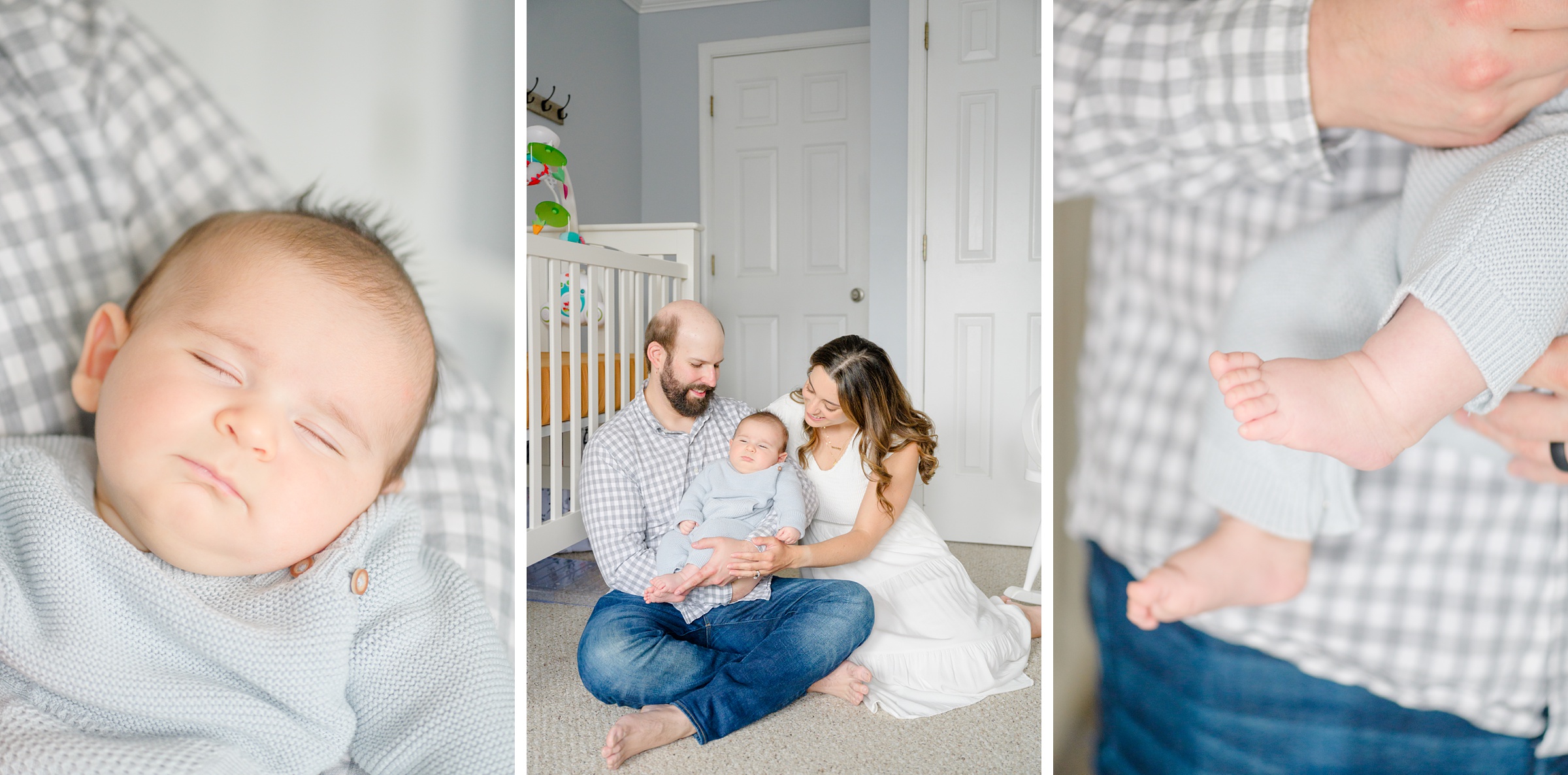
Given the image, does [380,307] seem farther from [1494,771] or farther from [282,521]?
[1494,771]

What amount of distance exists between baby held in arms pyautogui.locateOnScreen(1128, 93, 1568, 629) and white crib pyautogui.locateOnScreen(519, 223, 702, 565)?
1.10 meters

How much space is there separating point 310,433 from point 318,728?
0.29 m

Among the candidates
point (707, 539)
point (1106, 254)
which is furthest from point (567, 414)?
point (1106, 254)

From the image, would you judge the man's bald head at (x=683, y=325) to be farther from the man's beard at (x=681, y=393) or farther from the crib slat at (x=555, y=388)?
the crib slat at (x=555, y=388)

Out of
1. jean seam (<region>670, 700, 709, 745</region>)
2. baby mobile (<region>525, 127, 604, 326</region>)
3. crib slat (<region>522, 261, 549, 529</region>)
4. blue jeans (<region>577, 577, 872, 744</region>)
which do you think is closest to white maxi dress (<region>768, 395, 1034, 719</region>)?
blue jeans (<region>577, 577, 872, 744</region>)

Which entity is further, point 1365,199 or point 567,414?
point 567,414

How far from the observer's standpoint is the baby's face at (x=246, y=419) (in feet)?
2.57

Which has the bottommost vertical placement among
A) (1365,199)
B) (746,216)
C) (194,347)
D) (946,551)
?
(946,551)

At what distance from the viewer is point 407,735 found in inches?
31.9

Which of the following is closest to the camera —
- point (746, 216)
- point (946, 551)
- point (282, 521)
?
point (282, 521)

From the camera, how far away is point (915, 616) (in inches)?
67.6

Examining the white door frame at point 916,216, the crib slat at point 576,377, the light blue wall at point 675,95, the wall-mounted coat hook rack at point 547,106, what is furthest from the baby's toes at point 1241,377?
the light blue wall at point 675,95

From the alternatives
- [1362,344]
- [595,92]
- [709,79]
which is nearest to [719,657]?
[1362,344]

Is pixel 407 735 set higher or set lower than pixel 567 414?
lower
